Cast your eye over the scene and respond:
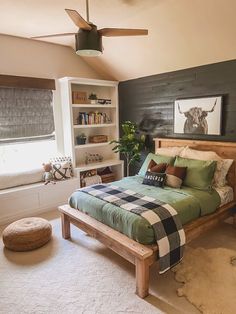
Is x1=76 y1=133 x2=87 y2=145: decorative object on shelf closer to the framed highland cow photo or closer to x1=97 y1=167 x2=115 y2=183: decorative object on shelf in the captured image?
x1=97 y1=167 x2=115 y2=183: decorative object on shelf

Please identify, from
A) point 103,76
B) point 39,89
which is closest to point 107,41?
point 103,76

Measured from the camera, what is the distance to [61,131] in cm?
445

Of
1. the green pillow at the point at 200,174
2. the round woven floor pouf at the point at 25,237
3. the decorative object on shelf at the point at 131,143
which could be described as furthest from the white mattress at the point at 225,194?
the round woven floor pouf at the point at 25,237

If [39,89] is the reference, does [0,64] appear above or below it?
above

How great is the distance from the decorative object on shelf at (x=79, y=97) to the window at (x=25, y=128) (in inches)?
16.0

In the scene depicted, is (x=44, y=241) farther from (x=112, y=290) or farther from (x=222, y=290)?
(x=222, y=290)

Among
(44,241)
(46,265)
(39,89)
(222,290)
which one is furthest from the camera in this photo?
(39,89)

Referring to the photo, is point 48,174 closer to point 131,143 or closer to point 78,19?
point 131,143

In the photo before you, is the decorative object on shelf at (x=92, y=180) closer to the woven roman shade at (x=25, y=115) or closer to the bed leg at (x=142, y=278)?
the woven roman shade at (x=25, y=115)

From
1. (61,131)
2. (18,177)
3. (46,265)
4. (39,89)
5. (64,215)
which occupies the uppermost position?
(39,89)

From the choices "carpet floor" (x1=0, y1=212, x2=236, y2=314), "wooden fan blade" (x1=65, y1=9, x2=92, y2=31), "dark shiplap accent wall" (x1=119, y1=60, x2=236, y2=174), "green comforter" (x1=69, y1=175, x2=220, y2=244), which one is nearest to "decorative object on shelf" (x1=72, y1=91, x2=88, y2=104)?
"dark shiplap accent wall" (x1=119, y1=60, x2=236, y2=174)

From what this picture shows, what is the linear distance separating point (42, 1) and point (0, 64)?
4.82 ft

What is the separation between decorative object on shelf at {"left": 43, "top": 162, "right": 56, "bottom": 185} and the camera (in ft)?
13.1

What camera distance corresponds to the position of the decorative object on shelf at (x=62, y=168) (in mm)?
4123
